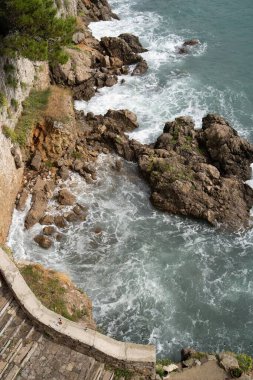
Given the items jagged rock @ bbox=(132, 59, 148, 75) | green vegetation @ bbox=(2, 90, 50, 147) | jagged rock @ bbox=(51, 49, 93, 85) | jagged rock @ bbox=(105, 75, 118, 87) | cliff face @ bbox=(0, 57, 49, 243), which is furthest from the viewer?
jagged rock @ bbox=(132, 59, 148, 75)

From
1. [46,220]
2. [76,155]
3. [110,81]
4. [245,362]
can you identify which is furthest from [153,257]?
[110,81]

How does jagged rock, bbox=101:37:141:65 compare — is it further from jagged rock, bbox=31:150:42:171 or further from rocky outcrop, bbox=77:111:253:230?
jagged rock, bbox=31:150:42:171

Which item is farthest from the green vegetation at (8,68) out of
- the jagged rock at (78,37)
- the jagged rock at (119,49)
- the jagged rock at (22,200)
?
the jagged rock at (119,49)

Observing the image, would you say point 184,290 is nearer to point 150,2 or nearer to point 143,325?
point 143,325

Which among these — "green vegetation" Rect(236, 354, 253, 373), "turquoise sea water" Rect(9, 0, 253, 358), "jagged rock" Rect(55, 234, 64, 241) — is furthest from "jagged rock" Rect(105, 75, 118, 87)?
"green vegetation" Rect(236, 354, 253, 373)

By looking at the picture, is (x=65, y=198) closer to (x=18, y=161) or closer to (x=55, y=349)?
(x=18, y=161)

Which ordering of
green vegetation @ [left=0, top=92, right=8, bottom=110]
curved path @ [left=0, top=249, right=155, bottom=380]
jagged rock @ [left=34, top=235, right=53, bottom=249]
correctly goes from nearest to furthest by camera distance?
curved path @ [left=0, top=249, right=155, bottom=380] → jagged rock @ [left=34, top=235, right=53, bottom=249] → green vegetation @ [left=0, top=92, right=8, bottom=110]

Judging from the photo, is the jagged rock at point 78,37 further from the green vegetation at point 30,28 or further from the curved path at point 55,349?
the curved path at point 55,349
